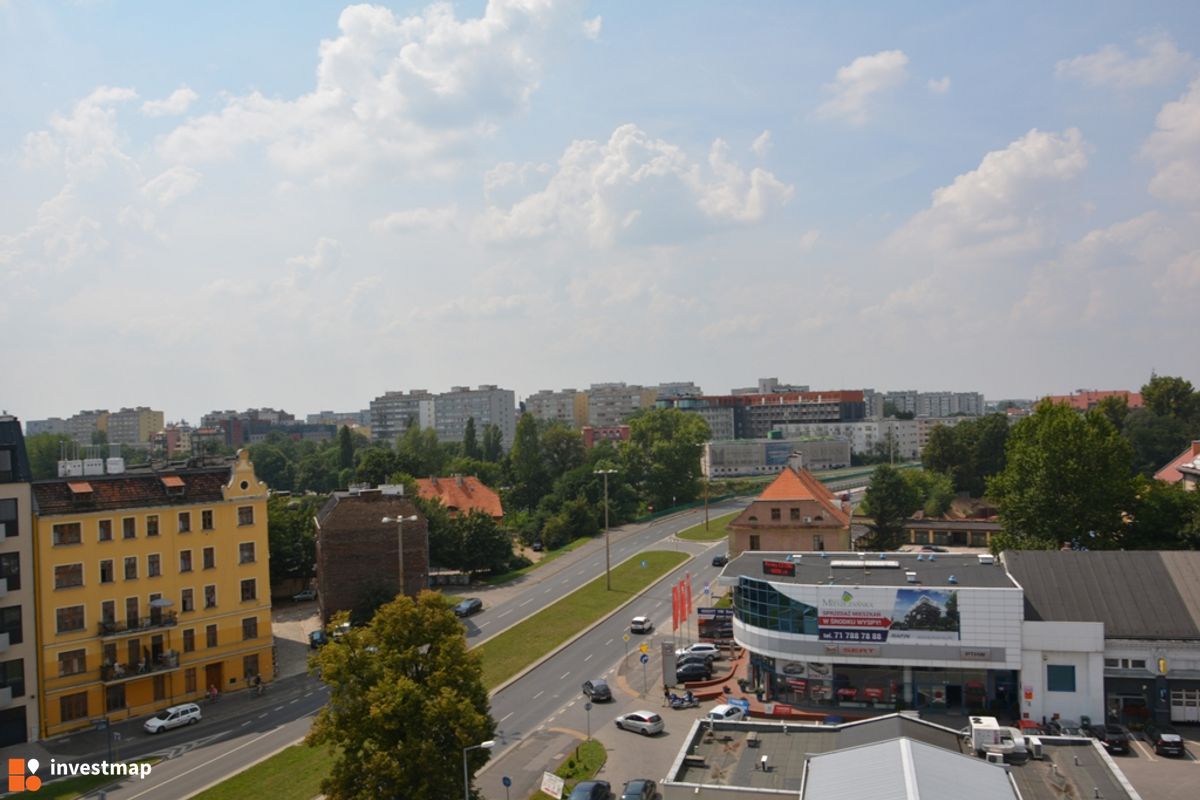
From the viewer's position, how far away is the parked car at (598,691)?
162 feet

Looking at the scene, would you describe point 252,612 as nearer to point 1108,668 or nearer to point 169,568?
point 169,568

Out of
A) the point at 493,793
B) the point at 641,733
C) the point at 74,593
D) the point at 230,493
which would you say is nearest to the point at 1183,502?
the point at 641,733

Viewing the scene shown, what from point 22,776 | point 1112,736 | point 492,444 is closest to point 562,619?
point 22,776

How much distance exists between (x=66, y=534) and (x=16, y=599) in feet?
13.2

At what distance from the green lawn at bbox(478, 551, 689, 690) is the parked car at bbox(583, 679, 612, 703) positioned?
6.61 metres

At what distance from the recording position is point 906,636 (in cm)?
4588

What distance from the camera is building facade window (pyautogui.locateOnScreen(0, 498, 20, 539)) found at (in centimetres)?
4632

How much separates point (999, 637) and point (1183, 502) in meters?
31.6

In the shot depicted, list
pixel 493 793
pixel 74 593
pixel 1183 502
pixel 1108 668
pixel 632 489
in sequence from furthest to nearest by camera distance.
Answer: pixel 632 489
pixel 1183 502
pixel 74 593
pixel 1108 668
pixel 493 793

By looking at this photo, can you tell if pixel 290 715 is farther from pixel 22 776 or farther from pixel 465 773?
pixel 465 773

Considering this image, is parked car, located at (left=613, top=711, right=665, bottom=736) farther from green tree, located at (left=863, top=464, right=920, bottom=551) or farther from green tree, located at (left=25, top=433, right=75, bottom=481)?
green tree, located at (left=25, top=433, right=75, bottom=481)

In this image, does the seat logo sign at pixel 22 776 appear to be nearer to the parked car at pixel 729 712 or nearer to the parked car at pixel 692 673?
the parked car at pixel 729 712

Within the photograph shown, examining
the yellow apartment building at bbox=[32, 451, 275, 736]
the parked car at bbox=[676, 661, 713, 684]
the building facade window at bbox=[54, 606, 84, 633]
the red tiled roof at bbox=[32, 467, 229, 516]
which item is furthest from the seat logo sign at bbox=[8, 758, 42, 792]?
the parked car at bbox=[676, 661, 713, 684]

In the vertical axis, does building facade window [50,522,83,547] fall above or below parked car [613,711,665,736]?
above
